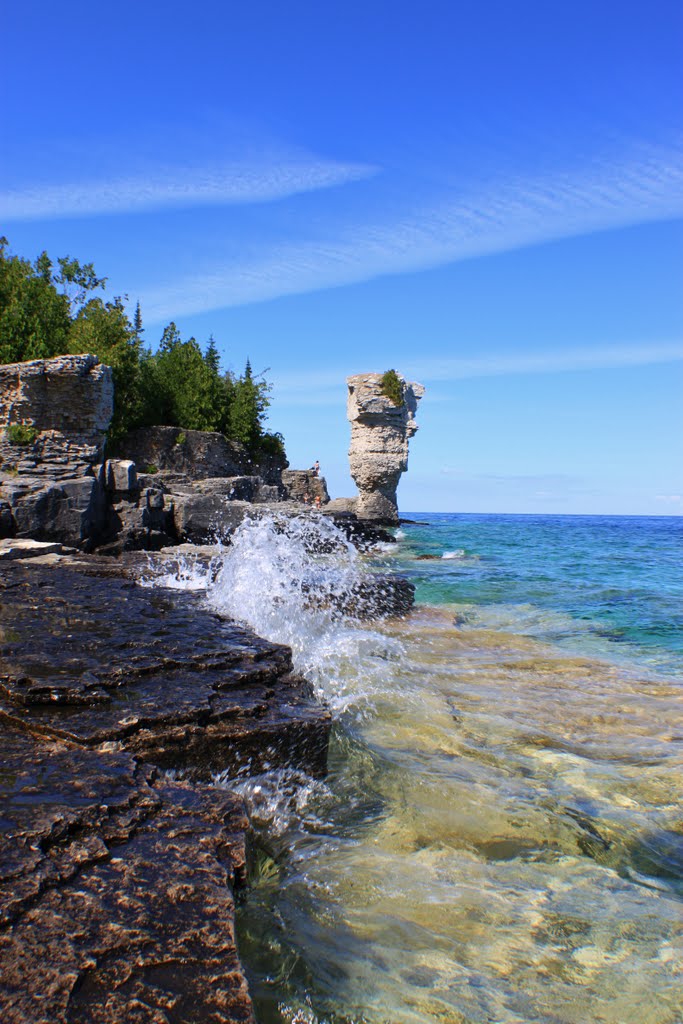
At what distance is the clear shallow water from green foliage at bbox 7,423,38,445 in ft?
40.3

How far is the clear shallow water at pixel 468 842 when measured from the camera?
246 centimetres

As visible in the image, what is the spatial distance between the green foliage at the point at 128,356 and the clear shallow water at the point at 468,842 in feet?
65.5

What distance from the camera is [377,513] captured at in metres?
34.8

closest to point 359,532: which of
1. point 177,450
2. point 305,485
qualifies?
point 177,450

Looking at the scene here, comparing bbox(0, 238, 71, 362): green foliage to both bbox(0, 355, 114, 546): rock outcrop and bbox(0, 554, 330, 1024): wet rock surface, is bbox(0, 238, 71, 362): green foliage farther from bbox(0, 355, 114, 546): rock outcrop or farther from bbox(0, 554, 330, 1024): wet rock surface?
bbox(0, 554, 330, 1024): wet rock surface

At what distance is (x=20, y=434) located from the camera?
18.3 metres

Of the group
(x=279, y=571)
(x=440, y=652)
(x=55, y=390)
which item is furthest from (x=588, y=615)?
(x=55, y=390)

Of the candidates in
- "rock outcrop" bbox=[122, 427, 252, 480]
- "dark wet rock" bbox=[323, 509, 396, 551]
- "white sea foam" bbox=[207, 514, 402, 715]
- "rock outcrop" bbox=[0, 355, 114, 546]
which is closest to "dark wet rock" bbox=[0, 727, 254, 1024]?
"white sea foam" bbox=[207, 514, 402, 715]

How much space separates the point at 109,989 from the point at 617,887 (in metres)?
2.50

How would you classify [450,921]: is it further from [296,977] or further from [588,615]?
[588,615]

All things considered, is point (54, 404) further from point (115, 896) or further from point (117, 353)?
point (115, 896)

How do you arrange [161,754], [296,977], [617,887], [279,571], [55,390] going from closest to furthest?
[296,977] → [617,887] → [161,754] → [279,571] → [55,390]

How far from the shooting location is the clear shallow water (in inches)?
97.0

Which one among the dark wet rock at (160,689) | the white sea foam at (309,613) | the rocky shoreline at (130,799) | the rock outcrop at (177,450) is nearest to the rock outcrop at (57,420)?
the rock outcrop at (177,450)
